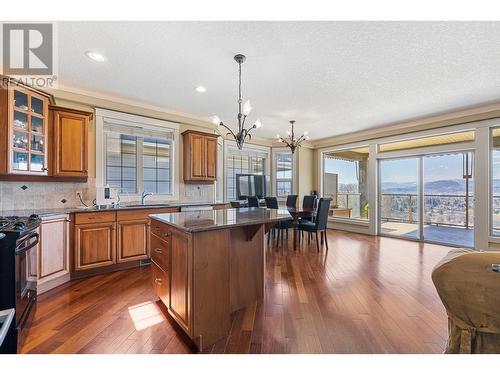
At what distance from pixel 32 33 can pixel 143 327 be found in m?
2.88

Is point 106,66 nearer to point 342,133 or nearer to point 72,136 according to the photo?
point 72,136

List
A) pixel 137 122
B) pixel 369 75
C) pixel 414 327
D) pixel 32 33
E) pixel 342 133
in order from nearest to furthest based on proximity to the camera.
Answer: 1. pixel 414 327
2. pixel 32 33
3. pixel 369 75
4. pixel 137 122
5. pixel 342 133

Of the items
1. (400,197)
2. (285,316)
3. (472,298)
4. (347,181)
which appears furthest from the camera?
(347,181)

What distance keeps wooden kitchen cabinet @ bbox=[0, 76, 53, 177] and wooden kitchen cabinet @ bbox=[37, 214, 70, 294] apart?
0.68 metres

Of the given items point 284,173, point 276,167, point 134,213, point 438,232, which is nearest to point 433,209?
point 438,232

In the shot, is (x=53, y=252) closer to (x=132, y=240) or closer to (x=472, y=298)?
(x=132, y=240)

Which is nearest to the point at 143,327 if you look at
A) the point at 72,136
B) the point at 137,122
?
the point at 72,136

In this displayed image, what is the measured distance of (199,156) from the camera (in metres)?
4.53

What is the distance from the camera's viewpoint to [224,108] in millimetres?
4266

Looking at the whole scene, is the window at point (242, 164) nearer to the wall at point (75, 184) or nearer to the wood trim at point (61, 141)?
the wall at point (75, 184)

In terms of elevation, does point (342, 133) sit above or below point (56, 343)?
above

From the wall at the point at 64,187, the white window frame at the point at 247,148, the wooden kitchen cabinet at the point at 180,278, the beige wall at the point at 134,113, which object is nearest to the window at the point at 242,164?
the white window frame at the point at 247,148

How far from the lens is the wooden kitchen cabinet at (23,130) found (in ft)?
8.21

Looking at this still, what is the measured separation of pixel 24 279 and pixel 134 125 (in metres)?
2.78
